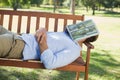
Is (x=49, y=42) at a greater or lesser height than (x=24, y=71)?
greater

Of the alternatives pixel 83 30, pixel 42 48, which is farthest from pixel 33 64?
pixel 83 30

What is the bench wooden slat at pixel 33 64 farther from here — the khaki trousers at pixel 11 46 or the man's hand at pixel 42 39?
the man's hand at pixel 42 39

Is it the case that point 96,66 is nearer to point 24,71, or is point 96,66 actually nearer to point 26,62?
point 24,71

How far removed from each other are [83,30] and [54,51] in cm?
54

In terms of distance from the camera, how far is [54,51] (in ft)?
12.3

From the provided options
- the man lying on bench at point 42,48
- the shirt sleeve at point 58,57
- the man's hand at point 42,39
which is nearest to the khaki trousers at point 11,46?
the man lying on bench at point 42,48

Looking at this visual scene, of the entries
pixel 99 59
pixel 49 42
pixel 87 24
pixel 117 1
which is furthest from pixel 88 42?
pixel 117 1

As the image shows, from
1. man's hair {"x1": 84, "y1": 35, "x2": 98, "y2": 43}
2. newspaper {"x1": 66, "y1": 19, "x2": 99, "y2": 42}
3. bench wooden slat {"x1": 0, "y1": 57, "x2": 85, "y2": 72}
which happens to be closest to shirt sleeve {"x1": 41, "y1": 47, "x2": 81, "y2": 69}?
bench wooden slat {"x1": 0, "y1": 57, "x2": 85, "y2": 72}

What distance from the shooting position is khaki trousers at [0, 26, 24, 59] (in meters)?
3.61

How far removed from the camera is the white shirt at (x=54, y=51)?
3533 mm

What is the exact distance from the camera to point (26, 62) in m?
3.74

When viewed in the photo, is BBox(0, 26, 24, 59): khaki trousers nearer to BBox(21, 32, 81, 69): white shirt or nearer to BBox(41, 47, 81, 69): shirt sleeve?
BBox(21, 32, 81, 69): white shirt

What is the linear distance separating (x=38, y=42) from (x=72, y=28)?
62 centimetres

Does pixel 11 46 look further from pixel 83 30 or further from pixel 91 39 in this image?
pixel 91 39
